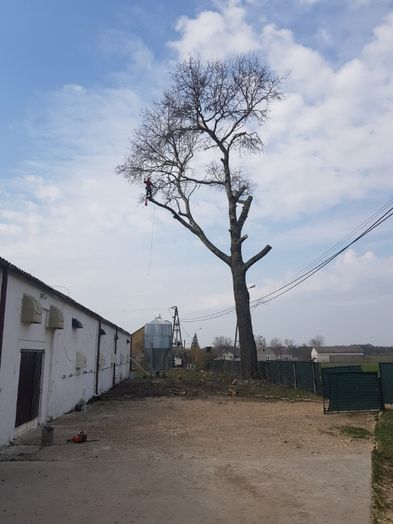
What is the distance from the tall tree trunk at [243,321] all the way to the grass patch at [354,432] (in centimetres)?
1350

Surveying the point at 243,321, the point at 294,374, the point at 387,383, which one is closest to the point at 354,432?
the point at 387,383

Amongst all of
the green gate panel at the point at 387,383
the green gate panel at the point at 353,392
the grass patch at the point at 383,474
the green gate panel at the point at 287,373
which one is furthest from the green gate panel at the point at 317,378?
the grass patch at the point at 383,474

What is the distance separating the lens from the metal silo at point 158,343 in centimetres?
4747

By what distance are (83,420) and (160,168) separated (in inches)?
769

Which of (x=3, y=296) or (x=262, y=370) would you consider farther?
(x=262, y=370)

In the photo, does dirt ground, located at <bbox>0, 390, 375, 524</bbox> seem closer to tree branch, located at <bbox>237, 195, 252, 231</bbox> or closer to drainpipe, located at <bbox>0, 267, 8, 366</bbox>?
drainpipe, located at <bbox>0, 267, 8, 366</bbox>

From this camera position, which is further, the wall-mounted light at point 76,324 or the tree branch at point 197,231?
the tree branch at point 197,231

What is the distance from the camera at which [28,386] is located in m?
11.7

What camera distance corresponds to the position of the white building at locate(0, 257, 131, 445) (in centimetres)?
987

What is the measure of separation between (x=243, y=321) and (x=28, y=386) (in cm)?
1545

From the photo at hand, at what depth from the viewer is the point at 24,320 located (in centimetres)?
1071

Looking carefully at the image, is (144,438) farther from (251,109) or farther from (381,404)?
(251,109)

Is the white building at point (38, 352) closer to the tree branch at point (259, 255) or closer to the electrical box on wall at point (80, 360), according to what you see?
the electrical box on wall at point (80, 360)

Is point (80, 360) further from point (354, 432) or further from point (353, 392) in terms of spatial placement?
point (354, 432)
